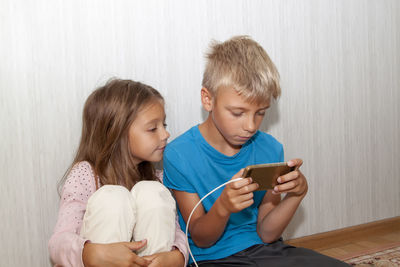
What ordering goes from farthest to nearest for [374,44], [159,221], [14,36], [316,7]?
[374,44] → [316,7] → [14,36] → [159,221]

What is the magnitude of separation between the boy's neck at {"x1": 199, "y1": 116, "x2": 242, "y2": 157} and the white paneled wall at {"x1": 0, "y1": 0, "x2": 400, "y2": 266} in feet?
0.58

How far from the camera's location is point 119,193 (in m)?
0.84

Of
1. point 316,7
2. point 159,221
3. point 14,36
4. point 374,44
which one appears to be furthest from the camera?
point 374,44

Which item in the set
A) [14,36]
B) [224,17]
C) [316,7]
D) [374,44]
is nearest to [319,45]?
[316,7]

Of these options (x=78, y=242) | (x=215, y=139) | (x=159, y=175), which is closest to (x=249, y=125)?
(x=215, y=139)

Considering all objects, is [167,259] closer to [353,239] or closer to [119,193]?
[119,193]

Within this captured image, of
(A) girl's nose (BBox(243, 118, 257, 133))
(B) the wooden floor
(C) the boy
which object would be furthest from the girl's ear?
(B) the wooden floor

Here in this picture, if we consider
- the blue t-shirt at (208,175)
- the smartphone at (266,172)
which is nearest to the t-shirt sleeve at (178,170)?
the blue t-shirt at (208,175)

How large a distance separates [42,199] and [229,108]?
1.91ft

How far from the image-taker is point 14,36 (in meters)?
0.98

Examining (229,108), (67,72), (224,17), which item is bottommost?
(229,108)

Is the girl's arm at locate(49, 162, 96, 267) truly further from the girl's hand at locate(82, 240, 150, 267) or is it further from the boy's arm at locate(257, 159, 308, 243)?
the boy's arm at locate(257, 159, 308, 243)

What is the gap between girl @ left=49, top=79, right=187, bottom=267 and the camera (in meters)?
0.80

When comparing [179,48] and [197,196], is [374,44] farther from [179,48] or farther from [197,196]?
[197,196]
